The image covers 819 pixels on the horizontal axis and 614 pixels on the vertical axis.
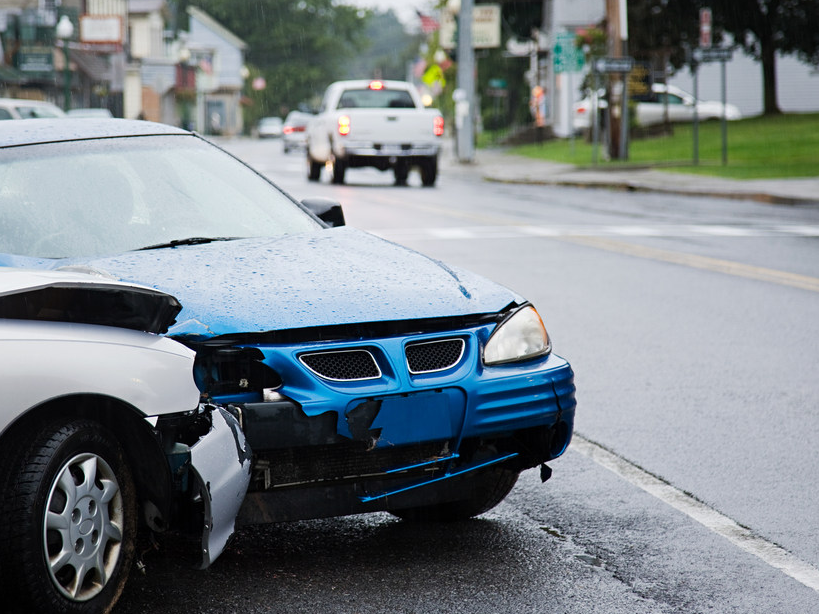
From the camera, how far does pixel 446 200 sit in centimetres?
2238

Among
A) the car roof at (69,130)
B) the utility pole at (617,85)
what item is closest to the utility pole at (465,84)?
the utility pole at (617,85)

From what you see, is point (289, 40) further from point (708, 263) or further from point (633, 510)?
point (633, 510)

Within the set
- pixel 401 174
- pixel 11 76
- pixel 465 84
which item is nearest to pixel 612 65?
pixel 401 174

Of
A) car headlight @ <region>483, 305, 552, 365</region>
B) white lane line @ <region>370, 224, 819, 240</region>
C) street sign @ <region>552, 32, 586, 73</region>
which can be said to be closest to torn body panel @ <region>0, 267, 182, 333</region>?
car headlight @ <region>483, 305, 552, 365</region>

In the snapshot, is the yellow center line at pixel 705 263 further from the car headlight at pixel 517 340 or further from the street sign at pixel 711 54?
the street sign at pixel 711 54

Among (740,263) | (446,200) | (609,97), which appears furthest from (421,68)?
(740,263)

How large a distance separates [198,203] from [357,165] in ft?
72.4

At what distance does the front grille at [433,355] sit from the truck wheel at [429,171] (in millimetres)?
23205

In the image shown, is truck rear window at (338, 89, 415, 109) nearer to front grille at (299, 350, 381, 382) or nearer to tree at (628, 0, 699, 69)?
tree at (628, 0, 699, 69)

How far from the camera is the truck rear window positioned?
2783cm

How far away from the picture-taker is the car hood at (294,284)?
153 inches

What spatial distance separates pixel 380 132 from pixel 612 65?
594 cm

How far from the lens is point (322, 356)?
386 centimetres

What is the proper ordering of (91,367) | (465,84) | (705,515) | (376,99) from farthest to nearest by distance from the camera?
(465,84) < (376,99) < (705,515) < (91,367)
